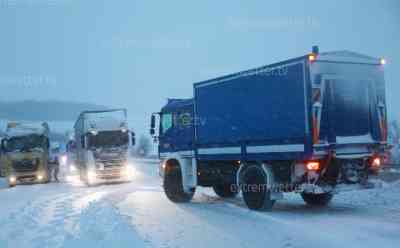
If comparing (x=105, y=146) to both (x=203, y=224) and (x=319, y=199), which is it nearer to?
(x=319, y=199)

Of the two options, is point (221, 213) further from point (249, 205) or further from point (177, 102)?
point (177, 102)

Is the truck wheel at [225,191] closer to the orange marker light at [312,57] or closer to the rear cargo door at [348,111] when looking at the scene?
the rear cargo door at [348,111]

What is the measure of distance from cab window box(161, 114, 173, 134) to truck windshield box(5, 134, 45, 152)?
42.2 ft

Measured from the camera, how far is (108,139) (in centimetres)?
2536

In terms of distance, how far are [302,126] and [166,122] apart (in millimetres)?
6115

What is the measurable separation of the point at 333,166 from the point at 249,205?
240 centimetres

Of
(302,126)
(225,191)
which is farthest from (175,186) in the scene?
(302,126)

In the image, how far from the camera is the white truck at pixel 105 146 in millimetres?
24766

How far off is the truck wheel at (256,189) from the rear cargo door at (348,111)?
1.92 meters

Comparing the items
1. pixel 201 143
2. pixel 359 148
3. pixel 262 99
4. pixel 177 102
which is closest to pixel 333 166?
pixel 359 148

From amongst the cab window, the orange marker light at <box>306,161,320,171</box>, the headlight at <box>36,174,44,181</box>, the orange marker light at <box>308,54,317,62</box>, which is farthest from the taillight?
the headlight at <box>36,174,44,181</box>

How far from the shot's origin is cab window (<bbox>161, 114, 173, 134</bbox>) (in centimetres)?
1630

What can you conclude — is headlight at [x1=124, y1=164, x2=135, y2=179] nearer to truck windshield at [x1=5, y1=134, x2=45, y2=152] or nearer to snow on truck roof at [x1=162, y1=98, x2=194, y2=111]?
truck windshield at [x1=5, y1=134, x2=45, y2=152]

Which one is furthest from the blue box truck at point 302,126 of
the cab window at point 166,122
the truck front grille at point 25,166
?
the truck front grille at point 25,166
